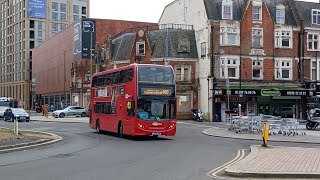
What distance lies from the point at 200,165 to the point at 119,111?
12982mm

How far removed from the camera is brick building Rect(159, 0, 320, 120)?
159 ft

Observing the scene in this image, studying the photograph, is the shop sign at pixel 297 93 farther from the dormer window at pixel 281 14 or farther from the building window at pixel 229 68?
the dormer window at pixel 281 14

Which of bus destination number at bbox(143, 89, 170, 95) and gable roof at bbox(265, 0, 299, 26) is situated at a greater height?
gable roof at bbox(265, 0, 299, 26)

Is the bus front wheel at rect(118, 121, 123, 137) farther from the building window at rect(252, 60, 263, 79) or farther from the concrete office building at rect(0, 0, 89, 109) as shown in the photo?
the concrete office building at rect(0, 0, 89, 109)

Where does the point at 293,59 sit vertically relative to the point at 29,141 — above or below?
above

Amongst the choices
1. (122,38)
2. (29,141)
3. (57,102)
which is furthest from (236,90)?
(57,102)

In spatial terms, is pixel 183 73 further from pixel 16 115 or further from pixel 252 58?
pixel 16 115

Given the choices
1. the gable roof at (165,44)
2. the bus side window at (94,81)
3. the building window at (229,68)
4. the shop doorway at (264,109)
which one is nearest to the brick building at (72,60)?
the gable roof at (165,44)

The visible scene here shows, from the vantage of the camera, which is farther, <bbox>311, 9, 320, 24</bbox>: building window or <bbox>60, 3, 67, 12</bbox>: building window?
<bbox>60, 3, 67, 12</bbox>: building window

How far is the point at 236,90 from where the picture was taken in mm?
47812

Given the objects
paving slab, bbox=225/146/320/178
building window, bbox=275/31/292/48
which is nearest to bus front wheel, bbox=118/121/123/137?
paving slab, bbox=225/146/320/178

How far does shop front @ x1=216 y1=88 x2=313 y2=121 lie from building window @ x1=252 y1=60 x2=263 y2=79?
2.09 metres

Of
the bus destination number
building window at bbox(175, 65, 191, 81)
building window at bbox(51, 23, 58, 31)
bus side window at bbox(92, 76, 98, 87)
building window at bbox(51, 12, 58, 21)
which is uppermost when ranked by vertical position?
building window at bbox(51, 12, 58, 21)

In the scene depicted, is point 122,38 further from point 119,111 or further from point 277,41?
point 119,111
